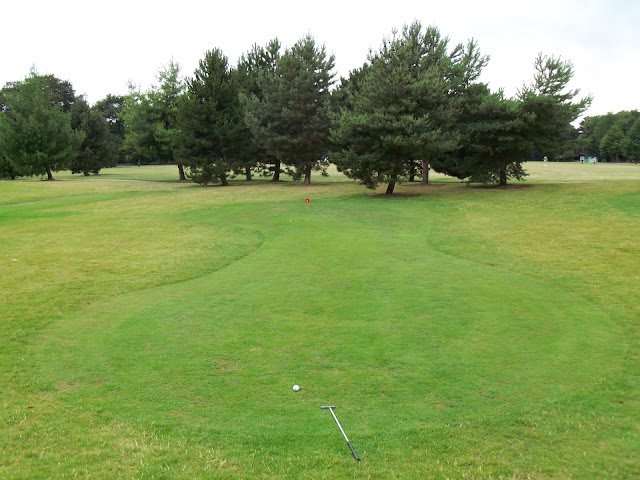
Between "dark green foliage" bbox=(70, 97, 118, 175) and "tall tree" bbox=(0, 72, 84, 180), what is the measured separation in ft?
32.1

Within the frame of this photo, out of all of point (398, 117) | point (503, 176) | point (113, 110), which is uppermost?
point (113, 110)

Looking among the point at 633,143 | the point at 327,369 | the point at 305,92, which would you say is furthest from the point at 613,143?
the point at 327,369

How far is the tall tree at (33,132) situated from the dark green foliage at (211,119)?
1857cm

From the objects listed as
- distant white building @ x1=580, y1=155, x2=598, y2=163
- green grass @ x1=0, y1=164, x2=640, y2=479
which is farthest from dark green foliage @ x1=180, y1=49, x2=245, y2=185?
distant white building @ x1=580, y1=155, x2=598, y2=163

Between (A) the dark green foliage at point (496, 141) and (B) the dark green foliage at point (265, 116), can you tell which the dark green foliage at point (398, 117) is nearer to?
(A) the dark green foliage at point (496, 141)

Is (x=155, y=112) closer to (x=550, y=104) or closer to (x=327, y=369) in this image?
(x=550, y=104)

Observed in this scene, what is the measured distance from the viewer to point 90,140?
64375mm

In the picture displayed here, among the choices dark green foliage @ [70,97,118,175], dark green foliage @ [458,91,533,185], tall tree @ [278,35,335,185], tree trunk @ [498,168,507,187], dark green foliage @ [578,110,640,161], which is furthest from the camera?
dark green foliage @ [578,110,640,161]

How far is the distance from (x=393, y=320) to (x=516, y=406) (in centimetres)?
292

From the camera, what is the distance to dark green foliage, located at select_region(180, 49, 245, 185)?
40156 millimetres

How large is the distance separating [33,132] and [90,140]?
15.2 m

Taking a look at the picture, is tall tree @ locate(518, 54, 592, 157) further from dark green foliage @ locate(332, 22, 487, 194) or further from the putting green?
the putting green

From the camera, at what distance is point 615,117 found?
126250 millimetres

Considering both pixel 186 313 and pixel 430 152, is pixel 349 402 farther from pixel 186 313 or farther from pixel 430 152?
pixel 430 152
